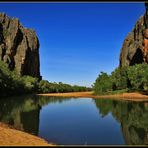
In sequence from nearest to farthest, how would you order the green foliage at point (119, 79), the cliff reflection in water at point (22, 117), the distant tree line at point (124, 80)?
1. the cliff reflection in water at point (22, 117)
2. the distant tree line at point (124, 80)
3. the green foliage at point (119, 79)

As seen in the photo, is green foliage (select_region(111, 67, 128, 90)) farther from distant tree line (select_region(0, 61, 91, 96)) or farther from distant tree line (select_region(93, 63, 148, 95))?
distant tree line (select_region(0, 61, 91, 96))

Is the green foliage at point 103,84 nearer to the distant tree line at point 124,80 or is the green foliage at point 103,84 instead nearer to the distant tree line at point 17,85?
the distant tree line at point 124,80

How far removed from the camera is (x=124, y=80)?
339 feet

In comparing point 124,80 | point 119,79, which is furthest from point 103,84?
point 124,80

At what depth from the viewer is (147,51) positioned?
110062 millimetres

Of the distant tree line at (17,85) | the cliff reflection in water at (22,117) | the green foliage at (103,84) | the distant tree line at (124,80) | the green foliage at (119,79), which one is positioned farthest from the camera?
the green foliage at (103,84)

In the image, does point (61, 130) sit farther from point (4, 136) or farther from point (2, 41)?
point (2, 41)

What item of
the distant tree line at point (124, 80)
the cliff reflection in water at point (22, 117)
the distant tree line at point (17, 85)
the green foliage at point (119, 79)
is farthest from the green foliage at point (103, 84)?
the cliff reflection in water at point (22, 117)

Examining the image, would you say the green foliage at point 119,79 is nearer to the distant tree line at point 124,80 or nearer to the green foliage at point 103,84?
the distant tree line at point 124,80

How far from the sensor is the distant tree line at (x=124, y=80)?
8894 cm

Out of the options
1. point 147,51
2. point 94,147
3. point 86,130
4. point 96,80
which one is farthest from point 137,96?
point 94,147

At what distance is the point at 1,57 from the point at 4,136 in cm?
15897

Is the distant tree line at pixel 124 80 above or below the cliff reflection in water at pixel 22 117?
above

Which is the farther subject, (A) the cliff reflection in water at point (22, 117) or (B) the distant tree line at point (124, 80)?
(B) the distant tree line at point (124, 80)
